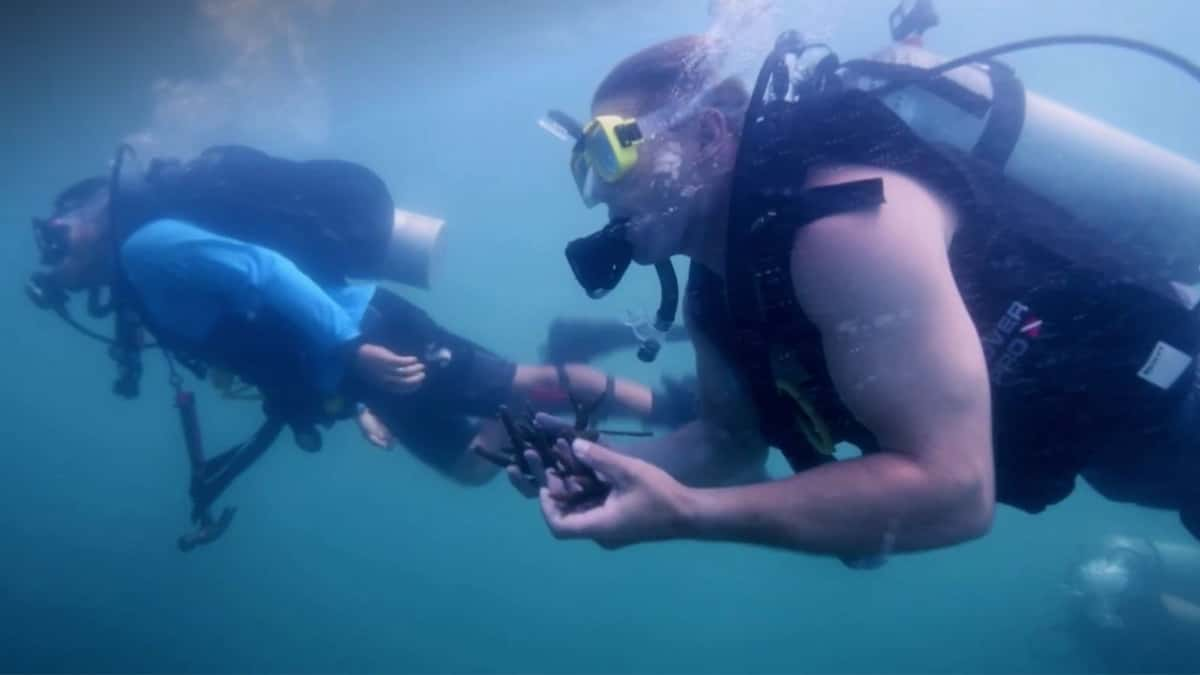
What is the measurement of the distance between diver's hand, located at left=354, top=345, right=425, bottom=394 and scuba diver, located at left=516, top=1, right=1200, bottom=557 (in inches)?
114

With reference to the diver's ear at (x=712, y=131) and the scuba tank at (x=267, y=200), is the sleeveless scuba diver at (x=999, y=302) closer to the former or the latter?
the diver's ear at (x=712, y=131)

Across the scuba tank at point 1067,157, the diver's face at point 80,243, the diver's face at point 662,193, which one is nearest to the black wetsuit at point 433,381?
the diver's face at point 80,243

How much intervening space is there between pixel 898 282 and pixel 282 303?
4.58 m

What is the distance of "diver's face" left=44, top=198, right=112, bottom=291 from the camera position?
6.10 m

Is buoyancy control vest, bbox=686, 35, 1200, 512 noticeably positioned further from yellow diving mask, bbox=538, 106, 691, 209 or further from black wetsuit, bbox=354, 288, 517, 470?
black wetsuit, bbox=354, 288, 517, 470

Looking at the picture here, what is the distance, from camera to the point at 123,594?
2572 cm

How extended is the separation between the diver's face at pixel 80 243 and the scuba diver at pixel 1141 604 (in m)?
15.7

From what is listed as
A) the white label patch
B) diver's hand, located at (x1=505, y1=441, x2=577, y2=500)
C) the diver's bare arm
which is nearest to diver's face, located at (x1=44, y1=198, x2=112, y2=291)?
diver's hand, located at (x1=505, y1=441, x2=577, y2=500)

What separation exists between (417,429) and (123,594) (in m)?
25.6

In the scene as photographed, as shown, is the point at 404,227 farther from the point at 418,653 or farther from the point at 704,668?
the point at 704,668

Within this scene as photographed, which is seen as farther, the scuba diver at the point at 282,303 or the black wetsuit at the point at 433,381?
the black wetsuit at the point at 433,381

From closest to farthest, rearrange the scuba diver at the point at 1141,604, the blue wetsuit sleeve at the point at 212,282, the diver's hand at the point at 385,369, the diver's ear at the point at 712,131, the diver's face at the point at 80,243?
A: the diver's ear at the point at 712,131
the blue wetsuit sleeve at the point at 212,282
the diver's hand at the point at 385,369
the diver's face at the point at 80,243
the scuba diver at the point at 1141,604

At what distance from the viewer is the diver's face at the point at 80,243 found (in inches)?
240

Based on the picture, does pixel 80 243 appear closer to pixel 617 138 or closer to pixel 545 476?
pixel 617 138
